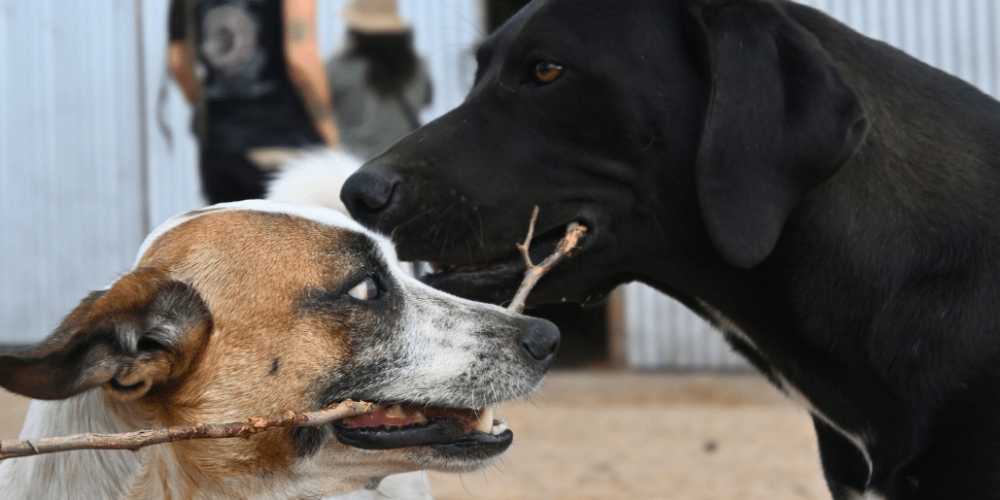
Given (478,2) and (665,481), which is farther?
(478,2)

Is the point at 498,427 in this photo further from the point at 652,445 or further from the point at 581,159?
the point at 652,445

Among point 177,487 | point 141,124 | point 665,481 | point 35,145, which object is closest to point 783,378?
point 177,487

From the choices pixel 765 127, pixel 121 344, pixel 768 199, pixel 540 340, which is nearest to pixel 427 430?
pixel 540 340

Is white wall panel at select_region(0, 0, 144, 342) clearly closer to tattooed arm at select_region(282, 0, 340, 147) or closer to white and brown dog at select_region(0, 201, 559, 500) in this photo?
tattooed arm at select_region(282, 0, 340, 147)

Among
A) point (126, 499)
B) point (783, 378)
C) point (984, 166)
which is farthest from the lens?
point (783, 378)

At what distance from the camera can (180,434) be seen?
1.68 m

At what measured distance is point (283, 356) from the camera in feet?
6.52

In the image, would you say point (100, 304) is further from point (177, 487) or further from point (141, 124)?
point (141, 124)

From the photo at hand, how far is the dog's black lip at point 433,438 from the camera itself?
1.99 meters

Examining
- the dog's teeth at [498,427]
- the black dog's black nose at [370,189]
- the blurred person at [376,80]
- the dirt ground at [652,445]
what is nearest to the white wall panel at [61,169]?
the dirt ground at [652,445]

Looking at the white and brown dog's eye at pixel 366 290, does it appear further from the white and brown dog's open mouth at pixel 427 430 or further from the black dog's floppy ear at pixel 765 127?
the black dog's floppy ear at pixel 765 127

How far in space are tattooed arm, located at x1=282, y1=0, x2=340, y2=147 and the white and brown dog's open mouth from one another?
641 cm

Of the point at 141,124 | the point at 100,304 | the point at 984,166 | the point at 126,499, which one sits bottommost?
the point at 141,124

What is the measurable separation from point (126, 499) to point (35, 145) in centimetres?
791
